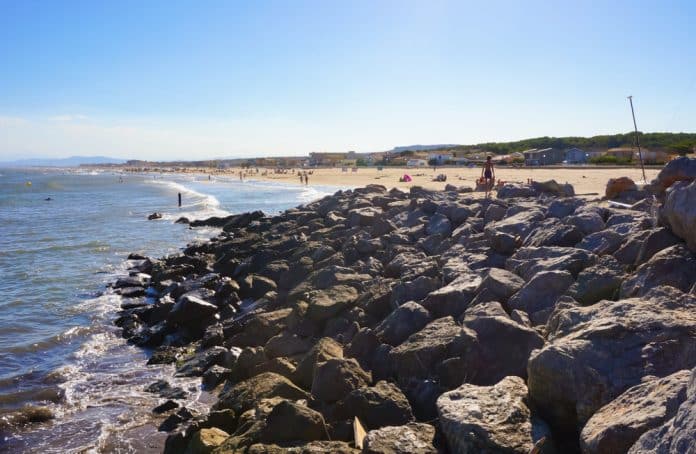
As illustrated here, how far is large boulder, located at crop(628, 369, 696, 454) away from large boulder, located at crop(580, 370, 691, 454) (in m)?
0.33

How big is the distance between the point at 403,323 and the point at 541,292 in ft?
6.39

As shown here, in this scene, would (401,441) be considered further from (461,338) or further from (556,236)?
(556,236)

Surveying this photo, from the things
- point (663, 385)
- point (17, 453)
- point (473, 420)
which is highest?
point (663, 385)

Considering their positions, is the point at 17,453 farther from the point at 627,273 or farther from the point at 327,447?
the point at 627,273

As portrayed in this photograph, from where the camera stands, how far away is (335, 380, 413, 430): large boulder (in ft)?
18.2

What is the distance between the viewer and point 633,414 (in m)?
3.67

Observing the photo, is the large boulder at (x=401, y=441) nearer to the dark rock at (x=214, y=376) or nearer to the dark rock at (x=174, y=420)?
the dark rock at (x=174, y=420)

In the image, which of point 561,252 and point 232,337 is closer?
point 561,252

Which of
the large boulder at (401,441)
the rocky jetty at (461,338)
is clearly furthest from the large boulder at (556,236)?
the large boulder at (401,441)

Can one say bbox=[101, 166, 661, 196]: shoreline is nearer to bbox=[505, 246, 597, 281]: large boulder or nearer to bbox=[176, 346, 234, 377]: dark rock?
bbox=[505, 246, 597, 281]: large boulder

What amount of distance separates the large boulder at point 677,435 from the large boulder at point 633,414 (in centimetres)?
33

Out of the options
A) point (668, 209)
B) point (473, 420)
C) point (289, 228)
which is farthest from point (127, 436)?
point (289, 228)

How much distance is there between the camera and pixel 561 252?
7.96 metres

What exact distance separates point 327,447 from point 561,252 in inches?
194
